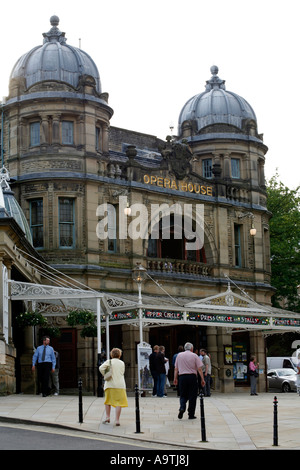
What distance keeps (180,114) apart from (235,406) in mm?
26264

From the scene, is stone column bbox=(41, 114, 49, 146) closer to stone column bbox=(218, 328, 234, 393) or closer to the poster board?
the poster board

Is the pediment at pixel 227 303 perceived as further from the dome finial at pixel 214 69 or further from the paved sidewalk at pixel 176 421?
the dome finial at pixel 214 69

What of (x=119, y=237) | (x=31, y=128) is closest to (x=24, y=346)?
(x=119, y=237)

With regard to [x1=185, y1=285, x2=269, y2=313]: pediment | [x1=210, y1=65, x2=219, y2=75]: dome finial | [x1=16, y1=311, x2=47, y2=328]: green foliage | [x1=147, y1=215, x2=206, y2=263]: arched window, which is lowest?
[x1=16, y1=311, x2=47, y2=328]: green foliage

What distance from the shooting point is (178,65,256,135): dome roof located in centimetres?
4331

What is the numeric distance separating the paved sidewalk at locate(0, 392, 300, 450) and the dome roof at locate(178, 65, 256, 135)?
23.2m

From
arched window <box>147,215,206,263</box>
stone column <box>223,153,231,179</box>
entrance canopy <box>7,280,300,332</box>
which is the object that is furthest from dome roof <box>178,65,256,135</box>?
entrance canopy <box>7,280,300,332</box>

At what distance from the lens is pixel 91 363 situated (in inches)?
1323

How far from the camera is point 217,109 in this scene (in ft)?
142

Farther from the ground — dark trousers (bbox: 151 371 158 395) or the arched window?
the arched window

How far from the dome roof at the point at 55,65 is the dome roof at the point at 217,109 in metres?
8.08

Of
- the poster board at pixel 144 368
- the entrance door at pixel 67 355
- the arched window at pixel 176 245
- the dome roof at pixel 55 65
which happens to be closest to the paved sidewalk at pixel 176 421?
the poster board at pixel 144 368

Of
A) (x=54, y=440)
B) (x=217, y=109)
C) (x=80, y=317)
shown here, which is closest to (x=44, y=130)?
(x=80, y=317)

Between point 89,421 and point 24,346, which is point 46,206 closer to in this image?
point 24,346
